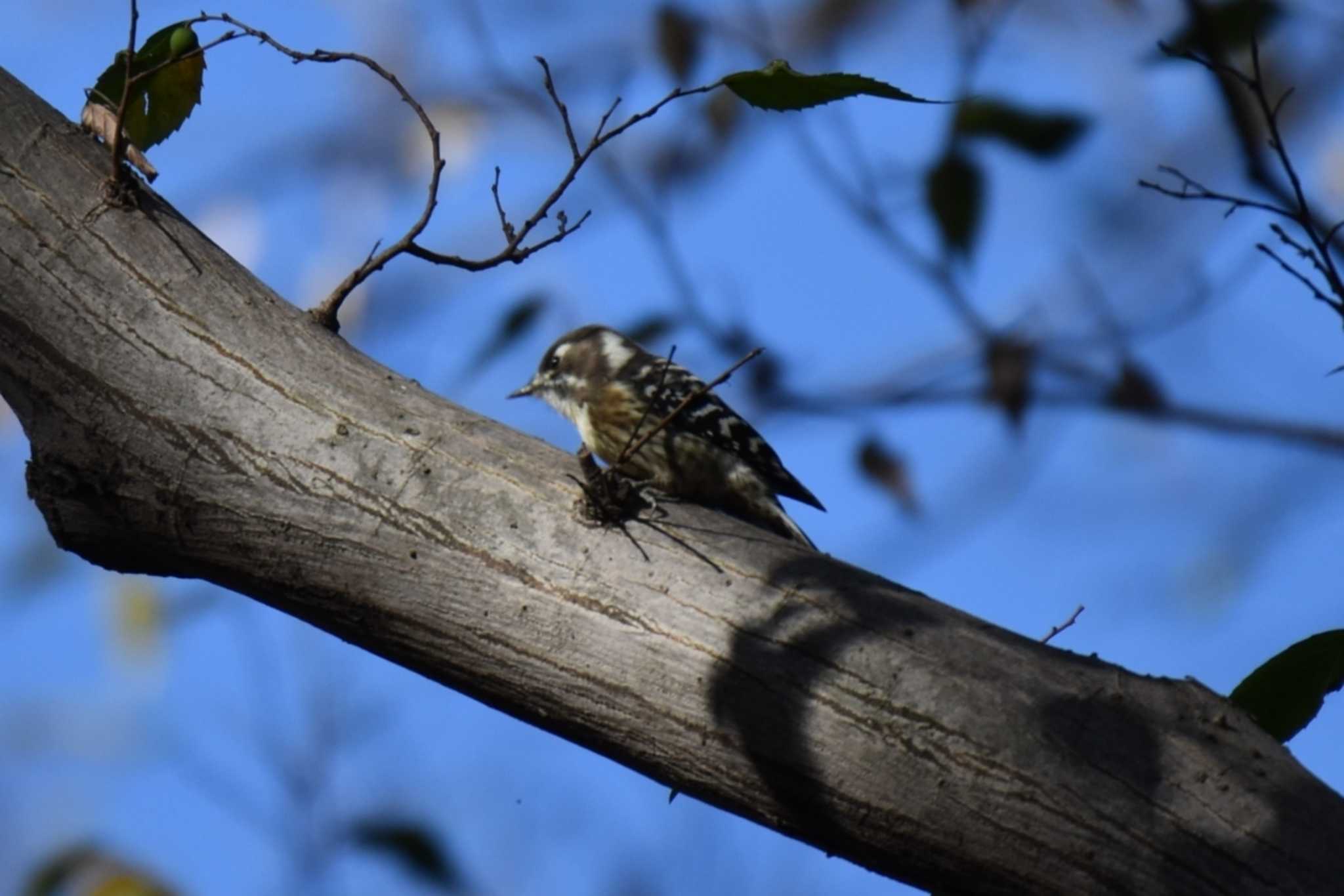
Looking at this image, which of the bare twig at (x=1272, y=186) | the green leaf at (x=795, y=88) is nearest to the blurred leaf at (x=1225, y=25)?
the bare twig at (x=1272, y=186)

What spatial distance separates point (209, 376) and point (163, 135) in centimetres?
65

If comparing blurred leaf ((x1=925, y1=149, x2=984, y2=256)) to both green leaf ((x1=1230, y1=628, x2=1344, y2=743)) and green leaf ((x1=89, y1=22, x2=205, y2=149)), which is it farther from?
green leaf ((x1=89, y1=22, x2=205, y2=149))

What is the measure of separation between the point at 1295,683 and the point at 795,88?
1.54 meters

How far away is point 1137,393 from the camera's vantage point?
6.18 meters

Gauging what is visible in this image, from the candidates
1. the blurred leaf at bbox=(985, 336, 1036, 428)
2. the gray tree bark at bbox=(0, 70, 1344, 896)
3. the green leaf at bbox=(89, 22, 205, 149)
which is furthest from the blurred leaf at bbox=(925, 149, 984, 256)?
the green leaf at bbox=(89, 22, 205, 149)

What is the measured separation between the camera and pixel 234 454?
3078 mm

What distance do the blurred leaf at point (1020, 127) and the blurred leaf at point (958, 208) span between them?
223 millimetres

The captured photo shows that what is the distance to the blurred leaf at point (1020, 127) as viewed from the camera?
5.28 m

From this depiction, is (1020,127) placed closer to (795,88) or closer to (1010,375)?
(1010,375)

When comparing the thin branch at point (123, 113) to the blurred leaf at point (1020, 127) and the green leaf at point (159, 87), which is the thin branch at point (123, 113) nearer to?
the green leaf at point (159, 87)

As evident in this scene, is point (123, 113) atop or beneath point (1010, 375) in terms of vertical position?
beneath

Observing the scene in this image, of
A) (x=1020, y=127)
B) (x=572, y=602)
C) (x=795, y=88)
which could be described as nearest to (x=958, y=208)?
(x=1020, y=127)

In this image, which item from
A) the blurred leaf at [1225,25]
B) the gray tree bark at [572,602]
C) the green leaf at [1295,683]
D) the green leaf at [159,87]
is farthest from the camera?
the blurred leaf at [1225,25]

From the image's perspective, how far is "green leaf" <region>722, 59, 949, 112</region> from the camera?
282 cm
